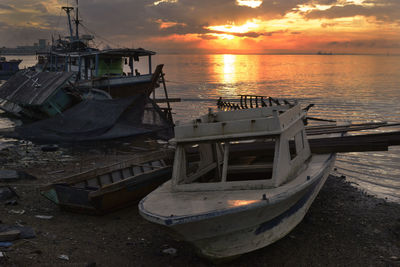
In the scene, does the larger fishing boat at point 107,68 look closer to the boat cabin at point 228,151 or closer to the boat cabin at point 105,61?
the boat cabin at point 105,61

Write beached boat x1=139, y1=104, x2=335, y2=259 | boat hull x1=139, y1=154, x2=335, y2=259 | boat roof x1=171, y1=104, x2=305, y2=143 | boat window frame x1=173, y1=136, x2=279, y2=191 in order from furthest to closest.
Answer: boat roof x1=171, y1=104, x2=305, y2=143 < boat window frame x1=173, y1=136, x2=279, y2=191 < beached boat x1=139, y1=104, x2=335, y2=259 < boat hull x1=139, y1=154, x2=335, y2=259

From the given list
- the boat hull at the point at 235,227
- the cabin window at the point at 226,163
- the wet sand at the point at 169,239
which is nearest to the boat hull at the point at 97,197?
the wet sand at the point at 169,239

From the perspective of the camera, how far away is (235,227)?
21.9ft

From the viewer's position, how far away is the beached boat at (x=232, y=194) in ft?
21.4

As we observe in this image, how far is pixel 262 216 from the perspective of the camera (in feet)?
22.5

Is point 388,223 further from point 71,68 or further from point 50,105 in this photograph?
point 71,68

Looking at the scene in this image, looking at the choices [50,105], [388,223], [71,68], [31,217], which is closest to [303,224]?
[388,223]

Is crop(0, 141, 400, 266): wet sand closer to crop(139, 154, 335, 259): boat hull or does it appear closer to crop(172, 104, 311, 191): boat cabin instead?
crop(139, 154, 335, 259): boat hull

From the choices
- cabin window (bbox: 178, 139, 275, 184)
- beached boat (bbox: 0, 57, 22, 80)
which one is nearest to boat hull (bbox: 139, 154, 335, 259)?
cabin window (bbox: 178, 139, 275, 184)

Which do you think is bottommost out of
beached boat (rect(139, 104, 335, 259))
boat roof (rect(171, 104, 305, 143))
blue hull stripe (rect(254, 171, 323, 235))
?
blue hull stripe (rect(254, 171, 323, 235))

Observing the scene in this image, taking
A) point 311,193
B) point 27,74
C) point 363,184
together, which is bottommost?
point 363,184

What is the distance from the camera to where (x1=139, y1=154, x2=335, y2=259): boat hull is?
6406 mm

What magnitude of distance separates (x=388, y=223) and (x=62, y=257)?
8.85 m

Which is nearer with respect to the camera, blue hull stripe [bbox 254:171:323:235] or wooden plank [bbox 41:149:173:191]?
blue hull stripe [bbox 254:171:323:235]
